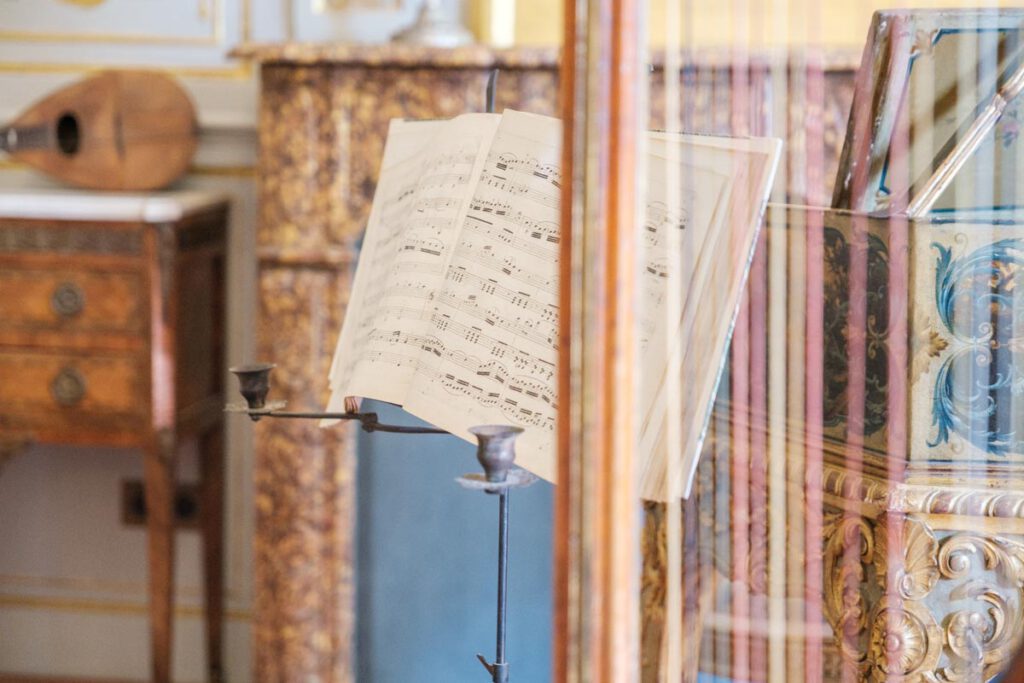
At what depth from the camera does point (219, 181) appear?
2.37 m

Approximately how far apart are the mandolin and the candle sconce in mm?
1236

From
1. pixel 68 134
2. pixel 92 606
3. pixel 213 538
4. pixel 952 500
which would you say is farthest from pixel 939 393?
pixel 92 606

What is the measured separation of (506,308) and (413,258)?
0.13m

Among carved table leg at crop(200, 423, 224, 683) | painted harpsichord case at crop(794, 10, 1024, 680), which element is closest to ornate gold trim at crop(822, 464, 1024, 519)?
painted harpsichord case at crop(794, 10, 1024, 680)

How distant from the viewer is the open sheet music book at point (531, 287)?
0.93 m

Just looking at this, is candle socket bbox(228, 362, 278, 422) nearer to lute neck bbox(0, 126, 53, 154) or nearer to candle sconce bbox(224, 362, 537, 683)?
candle sconce bbox(224, 362, 537, 683)

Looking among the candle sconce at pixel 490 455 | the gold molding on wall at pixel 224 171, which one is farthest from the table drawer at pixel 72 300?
the candle sconce at pixel 490 455

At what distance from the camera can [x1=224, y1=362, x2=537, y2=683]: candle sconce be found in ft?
2.74

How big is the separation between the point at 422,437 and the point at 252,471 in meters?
0.53

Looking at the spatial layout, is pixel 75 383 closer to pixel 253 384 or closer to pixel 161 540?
pixel 161 540

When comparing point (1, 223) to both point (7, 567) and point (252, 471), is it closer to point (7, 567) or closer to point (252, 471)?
point (252, 471)

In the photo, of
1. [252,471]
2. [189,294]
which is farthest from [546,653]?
[189,294]

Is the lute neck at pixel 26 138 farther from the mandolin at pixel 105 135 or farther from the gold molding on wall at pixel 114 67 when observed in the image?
the gold molding on wall at pixel 114 67

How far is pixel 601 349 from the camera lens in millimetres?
649
